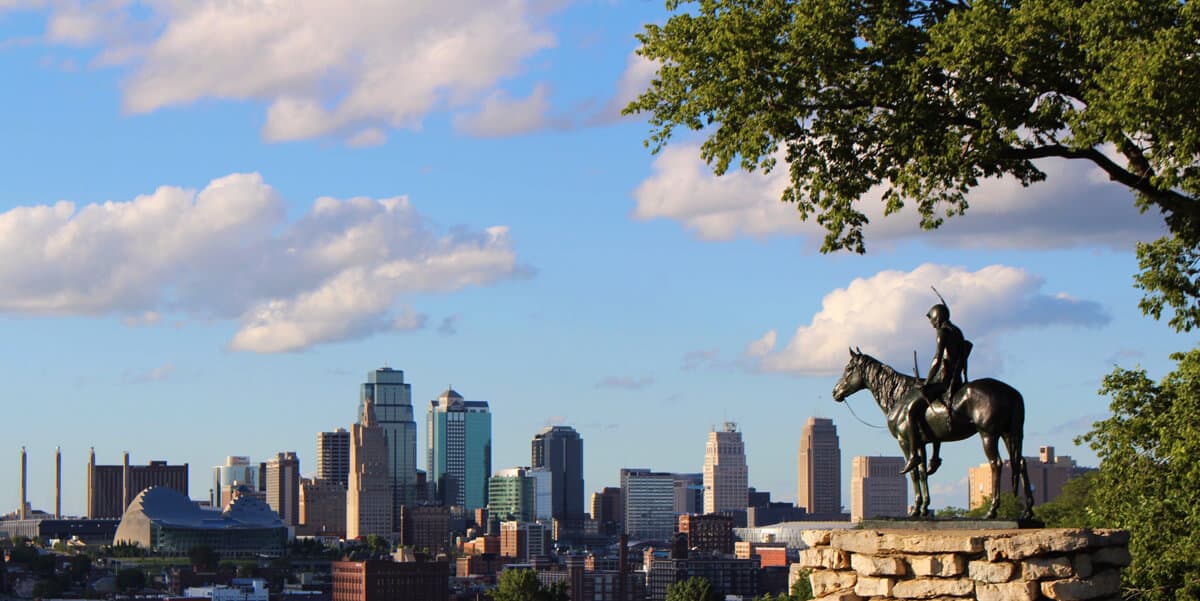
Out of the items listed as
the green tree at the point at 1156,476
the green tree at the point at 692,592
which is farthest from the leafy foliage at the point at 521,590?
the green tree at the point at 1156,476

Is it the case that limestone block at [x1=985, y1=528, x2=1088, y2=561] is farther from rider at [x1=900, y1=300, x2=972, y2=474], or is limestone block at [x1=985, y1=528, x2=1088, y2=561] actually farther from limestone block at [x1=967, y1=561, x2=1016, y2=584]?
rider at [x1=900, y1=300, x2=972, y2=474]

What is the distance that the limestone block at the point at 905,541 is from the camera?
1423 cm

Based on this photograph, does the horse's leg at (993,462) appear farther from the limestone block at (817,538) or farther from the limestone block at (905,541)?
the limestone block at (817,538)

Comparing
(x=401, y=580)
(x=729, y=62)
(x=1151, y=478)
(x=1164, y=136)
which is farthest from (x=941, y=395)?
(x=401, y=580)

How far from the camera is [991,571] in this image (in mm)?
13992

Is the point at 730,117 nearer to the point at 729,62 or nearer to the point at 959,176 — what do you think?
the point at 729,62

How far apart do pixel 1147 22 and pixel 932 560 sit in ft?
17.1

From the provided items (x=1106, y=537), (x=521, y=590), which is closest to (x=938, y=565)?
(x=1106, y=537)

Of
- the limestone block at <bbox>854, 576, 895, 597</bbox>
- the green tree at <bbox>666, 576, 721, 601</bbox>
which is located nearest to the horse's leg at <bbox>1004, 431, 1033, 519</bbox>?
the limestone block at <bbox>854, 576, 895, 597</bbox>

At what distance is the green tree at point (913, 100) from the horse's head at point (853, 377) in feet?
8.12

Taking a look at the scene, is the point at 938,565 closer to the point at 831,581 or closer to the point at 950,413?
the point at 831,581

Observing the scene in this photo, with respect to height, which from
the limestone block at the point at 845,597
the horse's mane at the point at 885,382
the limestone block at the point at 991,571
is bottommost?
the limestone block at the point at 845,597

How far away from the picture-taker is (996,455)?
49.6 ft

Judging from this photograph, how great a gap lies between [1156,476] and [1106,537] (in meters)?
7.53
